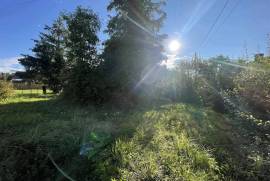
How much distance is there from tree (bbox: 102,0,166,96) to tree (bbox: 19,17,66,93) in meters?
8.99

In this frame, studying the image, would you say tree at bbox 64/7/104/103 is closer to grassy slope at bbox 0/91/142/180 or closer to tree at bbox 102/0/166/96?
tree at bbox 102/0/166/96

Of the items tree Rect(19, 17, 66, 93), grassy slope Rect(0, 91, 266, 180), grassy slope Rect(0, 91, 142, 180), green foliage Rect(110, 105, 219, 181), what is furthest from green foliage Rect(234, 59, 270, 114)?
tree Rect(19, 17, 66, 93)

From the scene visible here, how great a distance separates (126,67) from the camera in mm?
8922

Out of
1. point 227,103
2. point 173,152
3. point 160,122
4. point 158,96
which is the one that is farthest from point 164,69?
point 173,152

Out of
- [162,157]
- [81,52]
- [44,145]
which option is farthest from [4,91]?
[162,157]

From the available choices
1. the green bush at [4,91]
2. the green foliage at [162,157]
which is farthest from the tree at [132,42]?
the green bush at [4,91]

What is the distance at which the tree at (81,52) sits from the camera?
27.5ft

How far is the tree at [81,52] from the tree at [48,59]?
643 cm

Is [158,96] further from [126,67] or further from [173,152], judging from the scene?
[173,152]

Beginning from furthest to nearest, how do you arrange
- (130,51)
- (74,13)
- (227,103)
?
(74,13) < (130,51) < (227,103)

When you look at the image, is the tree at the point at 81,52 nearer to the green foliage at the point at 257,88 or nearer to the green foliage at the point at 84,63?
the green foliage at the point at 84,63

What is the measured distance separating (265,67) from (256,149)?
124 inches

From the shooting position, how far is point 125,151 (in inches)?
139

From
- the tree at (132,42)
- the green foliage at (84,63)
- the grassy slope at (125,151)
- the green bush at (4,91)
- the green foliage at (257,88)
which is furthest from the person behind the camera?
the green bush at (4,91)
